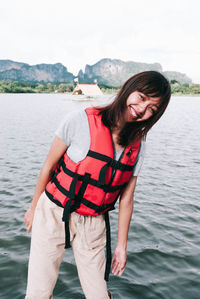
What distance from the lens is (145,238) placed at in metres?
5.29

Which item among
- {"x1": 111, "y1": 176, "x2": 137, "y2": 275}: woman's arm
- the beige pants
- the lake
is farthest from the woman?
the lake

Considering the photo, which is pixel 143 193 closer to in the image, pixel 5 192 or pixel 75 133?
pixel 5 192

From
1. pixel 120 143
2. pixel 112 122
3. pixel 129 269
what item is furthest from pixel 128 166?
pixel 129 269

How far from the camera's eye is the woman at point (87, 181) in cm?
214

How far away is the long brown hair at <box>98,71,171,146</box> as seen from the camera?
2031 mm

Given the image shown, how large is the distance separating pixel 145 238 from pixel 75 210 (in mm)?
3427

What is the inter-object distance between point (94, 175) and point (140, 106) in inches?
25.9

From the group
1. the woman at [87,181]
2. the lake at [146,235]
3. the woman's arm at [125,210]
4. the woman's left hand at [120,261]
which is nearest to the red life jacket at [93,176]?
the woman at [87,181]

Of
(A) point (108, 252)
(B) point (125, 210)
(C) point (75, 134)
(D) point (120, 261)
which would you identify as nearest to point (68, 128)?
(C) point (75, 134)

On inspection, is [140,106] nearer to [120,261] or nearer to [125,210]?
[125,210]

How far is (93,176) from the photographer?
2244 mm

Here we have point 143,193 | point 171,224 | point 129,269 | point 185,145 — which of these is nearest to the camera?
point 129,269

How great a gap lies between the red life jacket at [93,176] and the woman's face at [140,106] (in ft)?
0.85

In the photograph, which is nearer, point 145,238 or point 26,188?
point 145,238
